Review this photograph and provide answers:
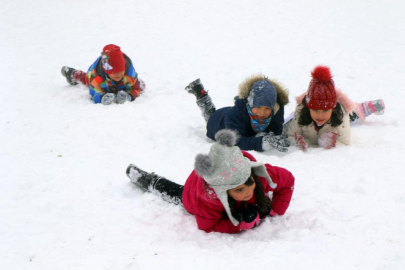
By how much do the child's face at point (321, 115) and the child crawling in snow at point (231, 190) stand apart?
1352 mm

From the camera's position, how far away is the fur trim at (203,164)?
2.63 m

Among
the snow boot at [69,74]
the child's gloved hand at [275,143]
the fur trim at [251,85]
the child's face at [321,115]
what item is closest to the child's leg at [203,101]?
the fur trim at [251,85]

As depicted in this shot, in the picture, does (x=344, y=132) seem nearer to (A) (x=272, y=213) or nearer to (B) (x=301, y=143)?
(B) (x=301, y=143)

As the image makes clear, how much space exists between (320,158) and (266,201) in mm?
1440

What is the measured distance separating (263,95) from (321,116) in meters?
0.69

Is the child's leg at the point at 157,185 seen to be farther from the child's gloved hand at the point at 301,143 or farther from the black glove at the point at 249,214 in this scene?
the child's gloved hand at the point at 301,143

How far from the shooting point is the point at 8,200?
141 inches

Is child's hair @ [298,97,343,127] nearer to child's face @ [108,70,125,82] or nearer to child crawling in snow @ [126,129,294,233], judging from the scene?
child crawling in snow @ [126,129,294,233]

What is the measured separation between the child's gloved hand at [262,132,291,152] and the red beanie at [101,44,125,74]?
2.72 m

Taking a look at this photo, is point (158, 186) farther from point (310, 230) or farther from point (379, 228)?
point (379, 228)

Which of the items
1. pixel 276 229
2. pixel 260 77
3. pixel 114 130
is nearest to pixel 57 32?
pixel 114 130

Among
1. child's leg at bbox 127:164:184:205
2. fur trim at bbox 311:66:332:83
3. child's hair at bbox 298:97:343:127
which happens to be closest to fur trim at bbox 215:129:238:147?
child's leg at bbox 127:164:184:205

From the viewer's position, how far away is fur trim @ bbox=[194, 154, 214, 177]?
2635 mm

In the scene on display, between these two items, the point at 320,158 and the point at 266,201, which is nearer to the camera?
the point at 266,201
